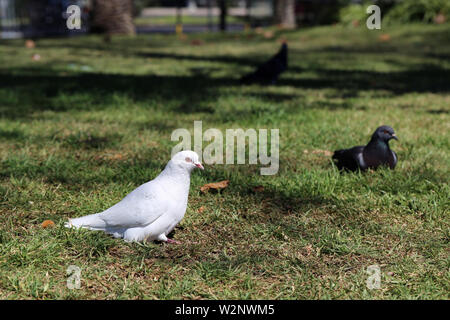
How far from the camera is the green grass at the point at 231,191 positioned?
2.55m

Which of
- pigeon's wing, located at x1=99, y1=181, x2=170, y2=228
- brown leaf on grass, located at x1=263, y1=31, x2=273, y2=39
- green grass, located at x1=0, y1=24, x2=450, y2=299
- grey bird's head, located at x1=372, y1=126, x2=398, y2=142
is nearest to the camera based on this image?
green grass, located at x1=0, y1=24, x2=450, y2=299

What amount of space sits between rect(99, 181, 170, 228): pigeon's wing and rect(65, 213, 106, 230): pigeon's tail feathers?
0.06 meters

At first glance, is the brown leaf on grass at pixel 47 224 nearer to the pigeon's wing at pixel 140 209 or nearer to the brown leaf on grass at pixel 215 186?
the pigeon's wing at pixel 140 209

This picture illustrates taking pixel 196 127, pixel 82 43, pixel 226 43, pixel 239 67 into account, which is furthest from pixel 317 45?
Answer: pixel 196 127

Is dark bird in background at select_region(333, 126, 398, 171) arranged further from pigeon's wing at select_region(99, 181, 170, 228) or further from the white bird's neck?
pigeon's wing at select_region(99, 181, 170, 228)

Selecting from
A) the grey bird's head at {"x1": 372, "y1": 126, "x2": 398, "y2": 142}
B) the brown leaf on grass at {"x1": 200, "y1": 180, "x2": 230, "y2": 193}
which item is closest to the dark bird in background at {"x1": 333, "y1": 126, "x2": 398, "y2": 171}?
the grey bird's head at {"x1": 372, "y1": 126, "x2": 398, "y2": 142}

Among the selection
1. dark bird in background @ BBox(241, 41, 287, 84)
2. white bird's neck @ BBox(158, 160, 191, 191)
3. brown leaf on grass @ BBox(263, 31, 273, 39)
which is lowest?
white bird's neck @ BBox(158, 160, 191, 191)

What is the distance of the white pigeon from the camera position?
273 centimetres

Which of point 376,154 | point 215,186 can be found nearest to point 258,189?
point 215,186

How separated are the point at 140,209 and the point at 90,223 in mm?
361

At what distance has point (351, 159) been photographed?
4020 millimetres

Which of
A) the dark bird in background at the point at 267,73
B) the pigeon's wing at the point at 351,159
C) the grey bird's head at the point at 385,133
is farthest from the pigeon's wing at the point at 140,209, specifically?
the dark bird in background at the point at 267,73

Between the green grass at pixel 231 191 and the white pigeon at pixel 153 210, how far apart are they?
0.27 ft

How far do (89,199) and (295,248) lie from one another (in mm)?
1491
